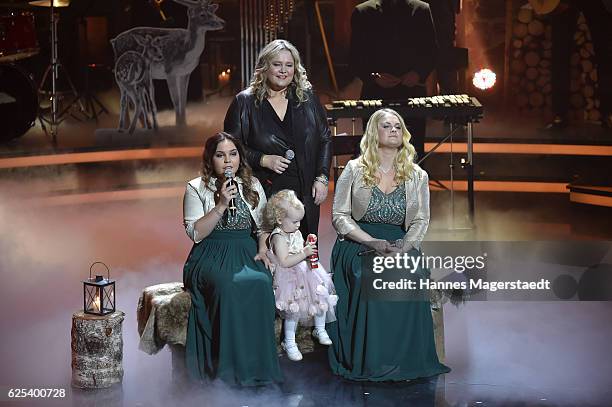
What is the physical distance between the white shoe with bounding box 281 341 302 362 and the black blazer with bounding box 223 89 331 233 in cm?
59

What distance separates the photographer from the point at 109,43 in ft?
31.6

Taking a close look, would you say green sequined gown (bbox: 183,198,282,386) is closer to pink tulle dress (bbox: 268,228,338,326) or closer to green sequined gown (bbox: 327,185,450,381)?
pink tulle dress (bbox: 268,228,338,326)

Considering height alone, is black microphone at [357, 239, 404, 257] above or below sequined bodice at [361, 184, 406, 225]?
below

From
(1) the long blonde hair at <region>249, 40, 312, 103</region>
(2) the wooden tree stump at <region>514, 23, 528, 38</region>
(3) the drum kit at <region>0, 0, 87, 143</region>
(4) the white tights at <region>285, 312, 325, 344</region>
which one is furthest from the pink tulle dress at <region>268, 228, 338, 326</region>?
(2) the wooden tree stump at <region>514, 23, 528, 38</region>

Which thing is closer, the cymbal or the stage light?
the cymbal

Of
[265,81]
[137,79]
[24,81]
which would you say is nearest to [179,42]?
[137,79]

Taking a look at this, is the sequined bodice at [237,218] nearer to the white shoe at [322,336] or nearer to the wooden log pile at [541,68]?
the white shoe at [322,336]

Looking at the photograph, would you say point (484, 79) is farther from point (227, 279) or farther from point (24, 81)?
point (227, 279)

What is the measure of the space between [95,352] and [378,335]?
3.87 feet

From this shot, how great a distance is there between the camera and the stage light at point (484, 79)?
31.8ft

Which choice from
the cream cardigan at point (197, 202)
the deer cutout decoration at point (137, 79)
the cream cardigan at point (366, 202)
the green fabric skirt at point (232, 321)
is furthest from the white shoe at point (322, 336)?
the deer cutout decoration at point (137, 79)

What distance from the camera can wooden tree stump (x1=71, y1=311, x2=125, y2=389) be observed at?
4312 mm

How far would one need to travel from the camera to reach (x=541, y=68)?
9.59 meters

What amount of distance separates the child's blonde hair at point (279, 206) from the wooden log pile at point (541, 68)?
561 centimetres
